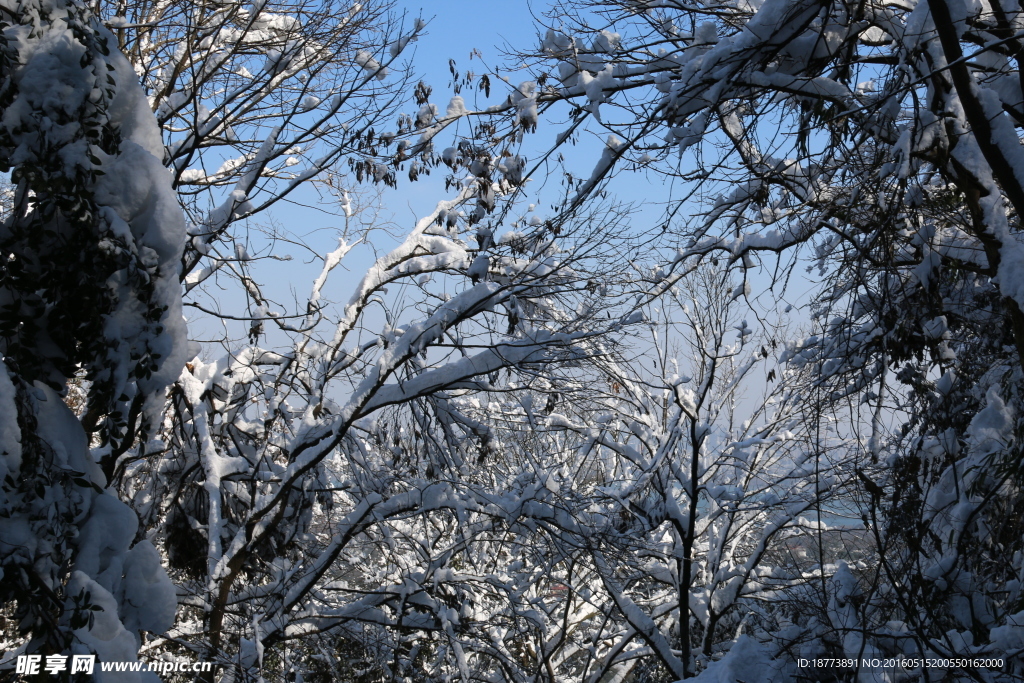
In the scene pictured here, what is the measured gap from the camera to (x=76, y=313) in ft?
11.2

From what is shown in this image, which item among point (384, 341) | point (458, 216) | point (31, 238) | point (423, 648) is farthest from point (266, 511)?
point (423, 648)

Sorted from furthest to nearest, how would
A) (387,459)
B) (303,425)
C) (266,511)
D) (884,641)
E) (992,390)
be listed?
(387,459) < (303,425) < (266,511) < (992,390) < (884,641)

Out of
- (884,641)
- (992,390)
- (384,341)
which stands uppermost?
(384,341)

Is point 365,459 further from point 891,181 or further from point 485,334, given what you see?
point 891,181

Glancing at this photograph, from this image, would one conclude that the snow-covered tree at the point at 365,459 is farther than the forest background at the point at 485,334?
Yes

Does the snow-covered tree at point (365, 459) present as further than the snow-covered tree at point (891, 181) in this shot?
Yes

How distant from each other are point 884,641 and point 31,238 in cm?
529

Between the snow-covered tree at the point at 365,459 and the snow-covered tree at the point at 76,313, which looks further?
the snow-covered tree at the point at 365,459

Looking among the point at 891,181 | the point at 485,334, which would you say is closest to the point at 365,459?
the point at 485,334

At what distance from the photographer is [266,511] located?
6633 millimetres

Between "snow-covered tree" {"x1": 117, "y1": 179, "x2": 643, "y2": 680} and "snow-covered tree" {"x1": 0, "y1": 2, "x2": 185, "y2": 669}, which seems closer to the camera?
"snow-covered tree" {"x1": 0, "y1": 2, "x2": 185, "y2": 669}

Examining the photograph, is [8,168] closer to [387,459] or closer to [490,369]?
[490,369]

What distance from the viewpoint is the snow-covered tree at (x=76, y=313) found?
10.0ft

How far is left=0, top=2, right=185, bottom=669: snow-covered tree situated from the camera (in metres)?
3.05
